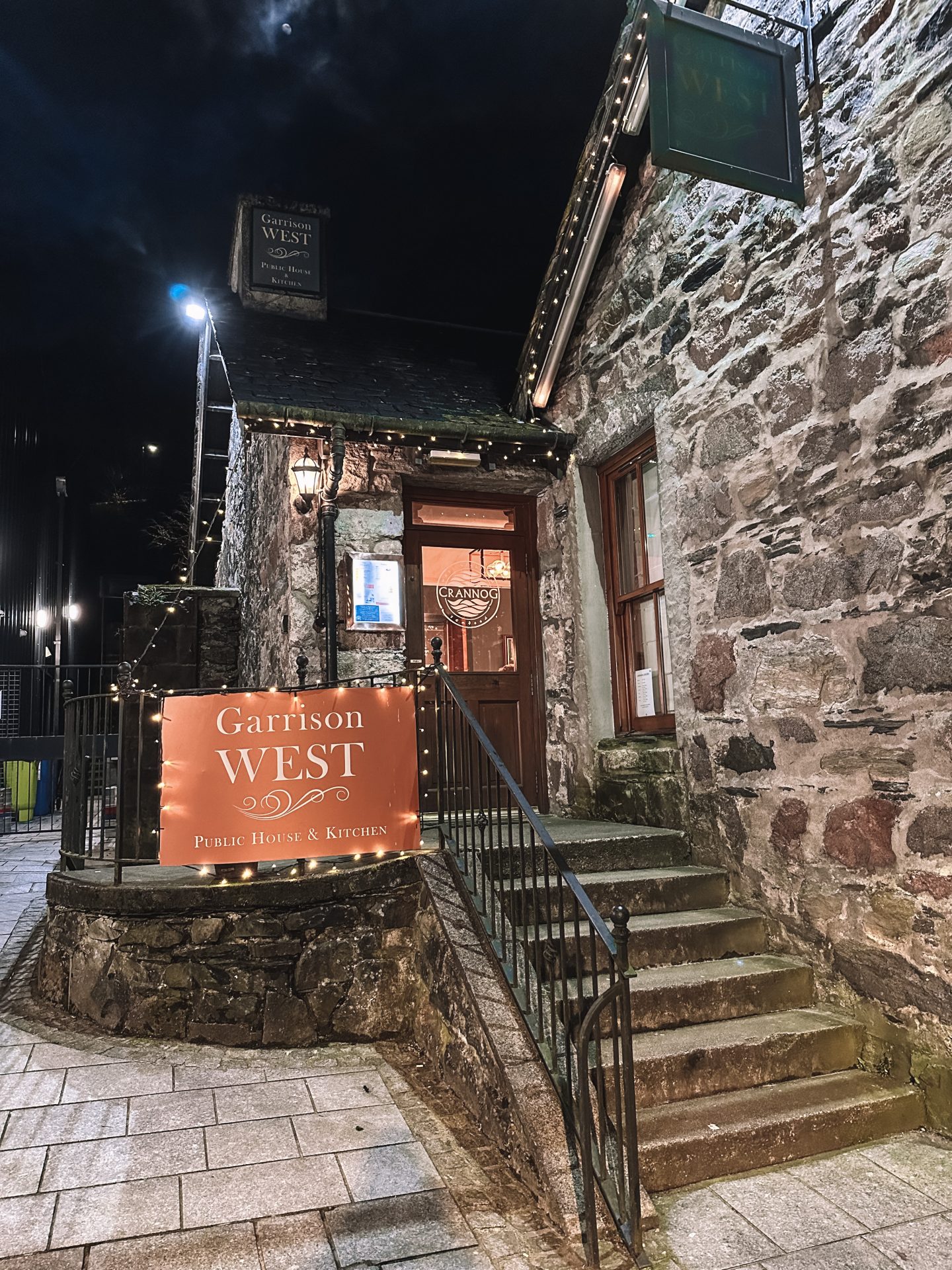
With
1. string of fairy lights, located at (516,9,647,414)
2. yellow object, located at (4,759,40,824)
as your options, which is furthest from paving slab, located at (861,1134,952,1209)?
yellow object, located at (4,759,40,824)

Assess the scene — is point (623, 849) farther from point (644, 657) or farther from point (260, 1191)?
point (260, 1191)

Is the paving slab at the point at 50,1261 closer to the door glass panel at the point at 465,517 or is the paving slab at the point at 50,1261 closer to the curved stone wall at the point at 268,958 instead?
the curved stone wall at the point at 268,958

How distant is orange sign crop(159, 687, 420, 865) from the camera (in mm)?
4195

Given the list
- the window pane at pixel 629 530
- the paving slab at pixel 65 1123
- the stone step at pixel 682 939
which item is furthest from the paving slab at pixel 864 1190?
the window pane at pixel 629 530

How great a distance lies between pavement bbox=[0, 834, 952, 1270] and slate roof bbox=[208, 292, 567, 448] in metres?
3.90

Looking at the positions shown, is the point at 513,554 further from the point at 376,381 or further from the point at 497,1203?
the point at 497,1203

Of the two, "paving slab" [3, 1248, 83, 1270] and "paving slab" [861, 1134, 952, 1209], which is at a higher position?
"paving slab" [3, 1248, 83, 1270]

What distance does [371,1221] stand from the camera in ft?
8.66

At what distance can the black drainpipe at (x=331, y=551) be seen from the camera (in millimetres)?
5664

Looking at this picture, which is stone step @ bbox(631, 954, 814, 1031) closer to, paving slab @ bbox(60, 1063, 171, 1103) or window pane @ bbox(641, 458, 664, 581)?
paving slab @ bbox(60, 1063, 171, 1103)

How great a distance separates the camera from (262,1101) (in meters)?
3.48

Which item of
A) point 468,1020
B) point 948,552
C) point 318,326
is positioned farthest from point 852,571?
point 318,326

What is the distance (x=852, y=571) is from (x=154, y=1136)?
3.63m

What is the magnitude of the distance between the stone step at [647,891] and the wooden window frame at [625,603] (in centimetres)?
115
